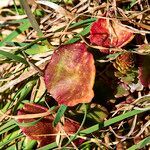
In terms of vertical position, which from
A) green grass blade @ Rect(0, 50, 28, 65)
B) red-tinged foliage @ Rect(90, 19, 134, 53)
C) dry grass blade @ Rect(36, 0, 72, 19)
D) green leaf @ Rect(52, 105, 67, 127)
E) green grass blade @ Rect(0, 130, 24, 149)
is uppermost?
dry grass blade @ Rect(36, 0, 72, 19)

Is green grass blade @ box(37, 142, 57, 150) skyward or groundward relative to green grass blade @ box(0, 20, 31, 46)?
groundward

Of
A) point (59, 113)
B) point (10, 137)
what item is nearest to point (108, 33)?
point (59, 113)

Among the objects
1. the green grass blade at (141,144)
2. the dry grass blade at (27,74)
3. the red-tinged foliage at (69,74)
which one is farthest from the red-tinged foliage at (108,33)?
the green grass blade at (141,144)

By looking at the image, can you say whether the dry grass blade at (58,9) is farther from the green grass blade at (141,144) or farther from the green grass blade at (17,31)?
the green grass blade at (141,144)

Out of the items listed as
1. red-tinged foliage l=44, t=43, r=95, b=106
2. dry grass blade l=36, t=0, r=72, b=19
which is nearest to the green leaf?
red-tinged foliage l=44, t=43, r=95, b=106

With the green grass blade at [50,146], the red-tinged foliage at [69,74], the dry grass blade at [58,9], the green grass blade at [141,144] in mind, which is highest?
the dry grass blade at [58,9]

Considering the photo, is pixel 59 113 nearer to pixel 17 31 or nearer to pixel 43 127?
pixel 43 127

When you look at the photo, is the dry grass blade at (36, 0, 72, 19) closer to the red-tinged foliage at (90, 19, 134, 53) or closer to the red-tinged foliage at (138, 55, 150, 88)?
the red-tinged foliage at (90, 19, 134, 53)
